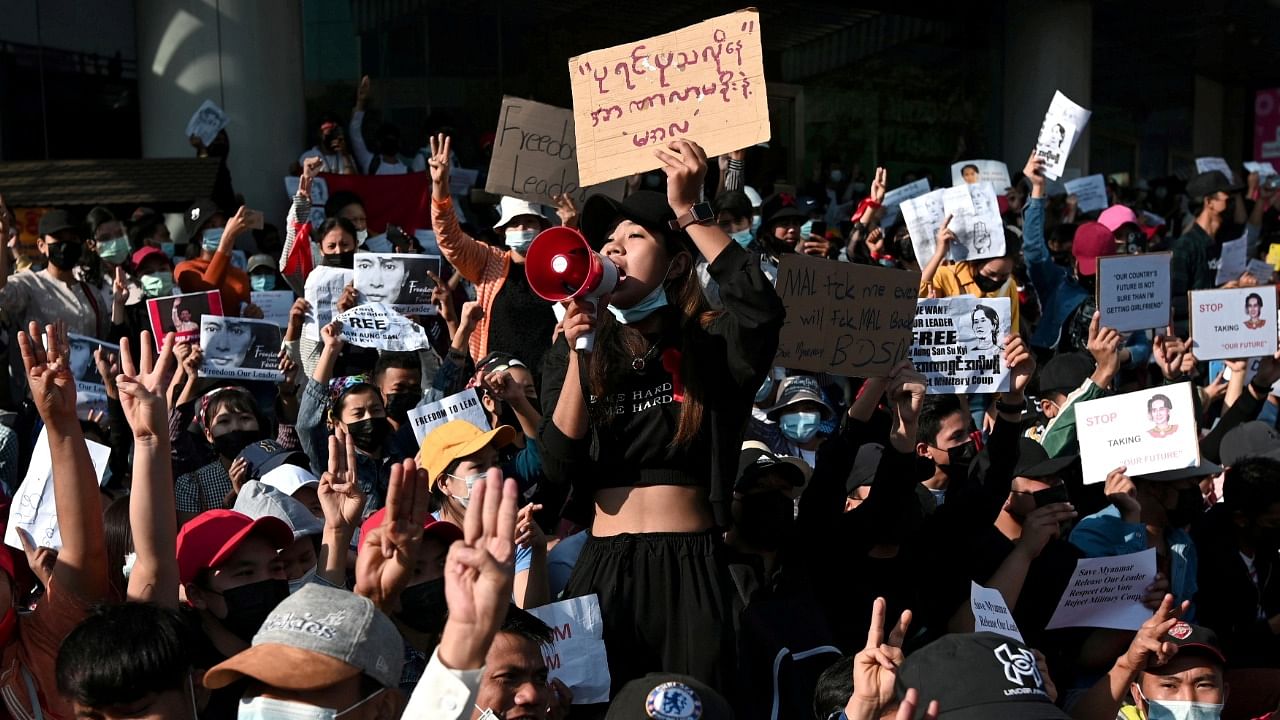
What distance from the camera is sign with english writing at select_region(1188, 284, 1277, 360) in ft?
24.7

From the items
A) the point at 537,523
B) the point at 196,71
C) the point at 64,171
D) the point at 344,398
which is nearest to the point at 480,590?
the point at 537,523

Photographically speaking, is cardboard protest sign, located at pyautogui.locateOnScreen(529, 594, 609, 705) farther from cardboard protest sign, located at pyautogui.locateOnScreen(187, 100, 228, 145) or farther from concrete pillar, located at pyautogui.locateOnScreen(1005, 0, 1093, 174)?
concrete pillar, located at pyautogui.locateOnScreen(1005, 0, 1093, 174)

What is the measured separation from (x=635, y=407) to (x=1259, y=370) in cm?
469

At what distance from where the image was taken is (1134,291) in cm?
745

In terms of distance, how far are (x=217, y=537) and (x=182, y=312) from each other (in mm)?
3171

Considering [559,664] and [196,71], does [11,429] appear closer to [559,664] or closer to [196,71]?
[559,664]

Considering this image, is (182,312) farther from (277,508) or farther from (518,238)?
(277,508)

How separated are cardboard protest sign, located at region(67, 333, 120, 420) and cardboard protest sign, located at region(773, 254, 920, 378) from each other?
10.4 feet

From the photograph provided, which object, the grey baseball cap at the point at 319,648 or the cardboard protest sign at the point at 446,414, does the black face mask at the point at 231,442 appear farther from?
the grey baseball cap at the point at 319,648

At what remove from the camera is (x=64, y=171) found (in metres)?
11.0

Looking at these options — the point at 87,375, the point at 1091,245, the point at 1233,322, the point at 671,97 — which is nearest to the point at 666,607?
the point at 671,97

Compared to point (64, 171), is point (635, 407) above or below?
below

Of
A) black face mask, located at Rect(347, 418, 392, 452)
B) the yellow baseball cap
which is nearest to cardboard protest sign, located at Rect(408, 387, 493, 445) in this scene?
the yellow baseball cap

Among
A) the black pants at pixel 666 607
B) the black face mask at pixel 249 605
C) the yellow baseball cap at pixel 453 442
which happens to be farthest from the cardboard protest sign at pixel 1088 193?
the black face mask at pixel 249 605
